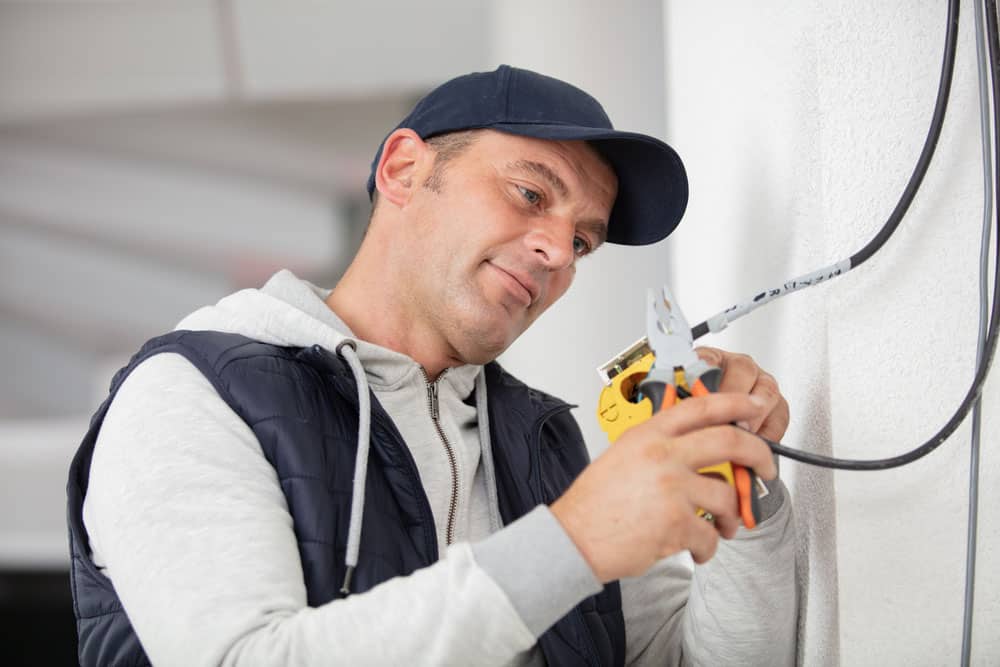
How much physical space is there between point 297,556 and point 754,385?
0.50m

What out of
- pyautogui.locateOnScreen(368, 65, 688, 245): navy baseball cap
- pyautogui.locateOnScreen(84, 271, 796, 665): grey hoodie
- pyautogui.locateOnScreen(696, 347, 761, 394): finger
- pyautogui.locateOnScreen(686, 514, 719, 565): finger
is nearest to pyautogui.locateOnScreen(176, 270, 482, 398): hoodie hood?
pyautogui.locateOnScreen(84, 271, 796, 665): grey hoodie

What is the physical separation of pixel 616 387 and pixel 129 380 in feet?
1.67

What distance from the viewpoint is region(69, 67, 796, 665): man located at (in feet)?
2.29

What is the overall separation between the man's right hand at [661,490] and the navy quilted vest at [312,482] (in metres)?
0.30

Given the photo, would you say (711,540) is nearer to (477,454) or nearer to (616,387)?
(616,387)

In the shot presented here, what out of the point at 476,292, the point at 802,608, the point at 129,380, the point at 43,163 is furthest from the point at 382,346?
the point at 43,163

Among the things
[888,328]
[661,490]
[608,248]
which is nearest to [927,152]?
[888,328]

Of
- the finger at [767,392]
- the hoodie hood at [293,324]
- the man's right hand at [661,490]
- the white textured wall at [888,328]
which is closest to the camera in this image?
the man's right hand at [661,490]

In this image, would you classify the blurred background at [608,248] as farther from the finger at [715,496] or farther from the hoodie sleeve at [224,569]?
the hoodie sleeve at [224,569]

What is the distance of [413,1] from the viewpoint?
3.35m

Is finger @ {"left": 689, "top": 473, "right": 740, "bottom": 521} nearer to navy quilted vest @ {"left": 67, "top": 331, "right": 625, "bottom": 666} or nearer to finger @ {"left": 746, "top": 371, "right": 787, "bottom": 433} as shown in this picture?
finger @ {"left": 746, "top": 371, "right": 787, "bottom": 433}

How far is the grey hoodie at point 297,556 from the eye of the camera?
688 millimetres

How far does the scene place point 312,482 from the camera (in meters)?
0.93

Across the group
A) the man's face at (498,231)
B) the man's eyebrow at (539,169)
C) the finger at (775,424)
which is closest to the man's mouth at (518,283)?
the man's face at (498,231)
